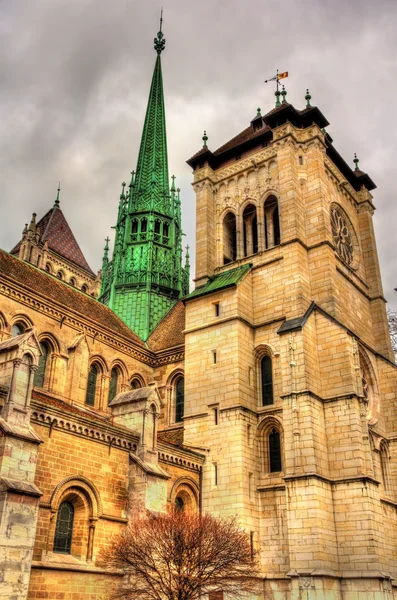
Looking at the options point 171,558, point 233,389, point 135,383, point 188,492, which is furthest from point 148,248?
point 171,558

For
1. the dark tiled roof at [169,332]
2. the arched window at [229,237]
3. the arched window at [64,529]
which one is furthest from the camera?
the arched window at [229,237]

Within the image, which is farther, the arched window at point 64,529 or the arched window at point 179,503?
the arched window at point 179,503

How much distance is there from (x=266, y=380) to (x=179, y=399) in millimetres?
5272

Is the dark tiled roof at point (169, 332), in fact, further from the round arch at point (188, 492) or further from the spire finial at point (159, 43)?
the spire finial at point (159, 43)

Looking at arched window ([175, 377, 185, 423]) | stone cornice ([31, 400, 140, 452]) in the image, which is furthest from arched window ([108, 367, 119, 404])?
stone cornice ([31, 400, 140, 452])

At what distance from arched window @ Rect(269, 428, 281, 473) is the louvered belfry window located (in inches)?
391

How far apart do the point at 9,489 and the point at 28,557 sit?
187 centimetres

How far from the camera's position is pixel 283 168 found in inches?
1198

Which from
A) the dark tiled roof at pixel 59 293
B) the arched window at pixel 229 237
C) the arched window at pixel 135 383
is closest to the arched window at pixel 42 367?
the dark tiled roof at pixel 59 293

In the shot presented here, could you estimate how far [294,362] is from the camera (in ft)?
80.0

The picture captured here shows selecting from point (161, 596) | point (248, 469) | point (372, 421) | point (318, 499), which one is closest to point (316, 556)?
point (318, 499)

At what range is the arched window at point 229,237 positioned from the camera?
1281 inches

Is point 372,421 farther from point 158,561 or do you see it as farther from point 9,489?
point 9,489

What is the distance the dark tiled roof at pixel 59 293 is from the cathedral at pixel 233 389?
153mm
